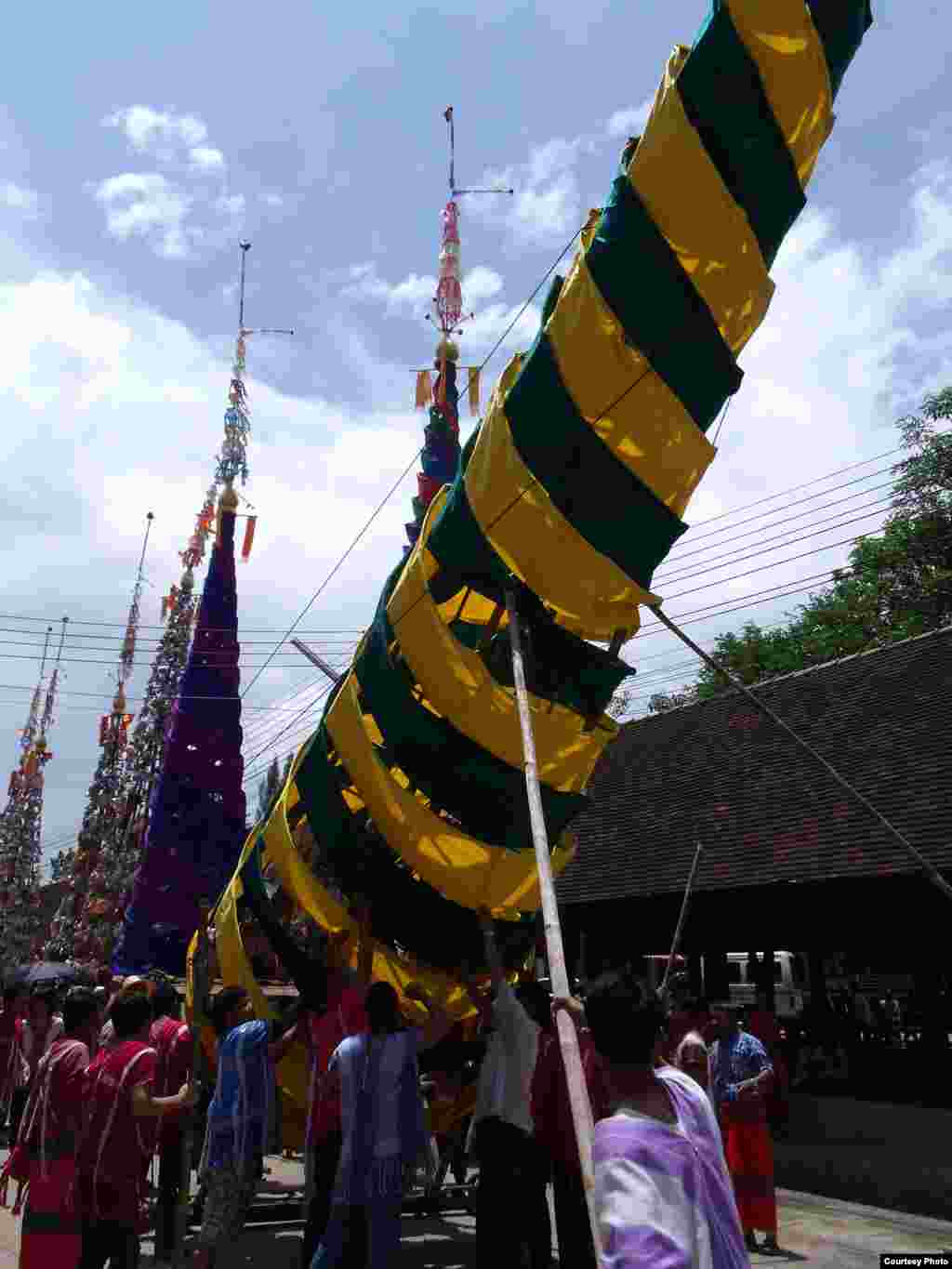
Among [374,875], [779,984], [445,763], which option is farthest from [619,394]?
[779,984]

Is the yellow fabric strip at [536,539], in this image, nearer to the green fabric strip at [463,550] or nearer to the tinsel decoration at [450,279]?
the green fabric strip at [463,550]

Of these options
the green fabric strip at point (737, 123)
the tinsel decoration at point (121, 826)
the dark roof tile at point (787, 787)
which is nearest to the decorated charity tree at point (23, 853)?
the tinsel decoration at point (121, 826)

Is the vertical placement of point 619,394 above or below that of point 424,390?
below

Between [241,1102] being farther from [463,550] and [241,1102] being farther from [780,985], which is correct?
[780,985]

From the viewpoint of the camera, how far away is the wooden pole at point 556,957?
3490 mm

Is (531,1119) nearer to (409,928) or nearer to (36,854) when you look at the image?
(409,928)

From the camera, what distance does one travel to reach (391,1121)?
5.65 m

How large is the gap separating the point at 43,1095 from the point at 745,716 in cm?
1369

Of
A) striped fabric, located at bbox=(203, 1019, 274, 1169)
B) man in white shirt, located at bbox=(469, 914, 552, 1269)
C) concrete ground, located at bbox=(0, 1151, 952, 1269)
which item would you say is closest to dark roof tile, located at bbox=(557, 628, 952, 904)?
concrete ground, located at bbox=(0, 1151, 952, 1269)

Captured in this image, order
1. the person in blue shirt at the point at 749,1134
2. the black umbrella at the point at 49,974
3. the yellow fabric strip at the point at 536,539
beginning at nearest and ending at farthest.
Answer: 1. the yellow fabric strip at the point at 536,539
2. the person in blue shirt at the point at 749,1134
3. the black umbrella at the point at 49,974

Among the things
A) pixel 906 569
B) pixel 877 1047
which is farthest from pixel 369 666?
pixel 906 569

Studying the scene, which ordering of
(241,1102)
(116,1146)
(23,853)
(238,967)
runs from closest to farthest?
(116,1146)
(241,1102)
(238,967)
(23,853)

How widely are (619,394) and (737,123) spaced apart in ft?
4.62

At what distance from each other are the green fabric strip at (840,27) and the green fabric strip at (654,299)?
1.16 m
